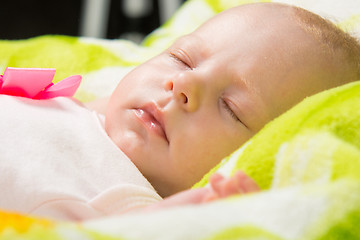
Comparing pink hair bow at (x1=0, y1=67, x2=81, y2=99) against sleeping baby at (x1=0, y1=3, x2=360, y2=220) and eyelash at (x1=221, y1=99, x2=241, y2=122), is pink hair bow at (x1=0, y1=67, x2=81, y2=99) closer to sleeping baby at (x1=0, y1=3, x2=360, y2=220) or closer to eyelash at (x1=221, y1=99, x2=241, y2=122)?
sleeping baby at (x1=0, y1=3, x2=360, y2=220)

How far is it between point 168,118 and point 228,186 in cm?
34

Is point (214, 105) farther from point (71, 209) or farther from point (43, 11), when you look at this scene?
point (43, 11)

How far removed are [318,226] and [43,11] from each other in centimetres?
232

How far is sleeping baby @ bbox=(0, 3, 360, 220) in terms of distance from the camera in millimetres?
780

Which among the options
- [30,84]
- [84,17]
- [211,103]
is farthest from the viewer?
[84,17]

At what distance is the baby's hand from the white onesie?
225mm

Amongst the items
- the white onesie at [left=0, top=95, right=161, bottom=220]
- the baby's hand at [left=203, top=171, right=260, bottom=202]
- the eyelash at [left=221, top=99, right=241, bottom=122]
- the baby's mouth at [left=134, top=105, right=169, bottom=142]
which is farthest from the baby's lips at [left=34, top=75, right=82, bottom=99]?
the baby's hand at [left=203, top=171, right=260, bottom=202]

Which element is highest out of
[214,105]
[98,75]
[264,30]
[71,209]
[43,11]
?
[264,30]

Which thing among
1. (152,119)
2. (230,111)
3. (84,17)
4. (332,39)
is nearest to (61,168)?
(152,119)

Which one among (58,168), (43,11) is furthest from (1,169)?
(43,11)

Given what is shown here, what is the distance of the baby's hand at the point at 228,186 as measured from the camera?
1.91 ft

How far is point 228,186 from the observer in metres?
0.58

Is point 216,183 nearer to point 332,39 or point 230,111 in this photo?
point 230,111

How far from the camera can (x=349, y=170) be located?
580 millimetres
